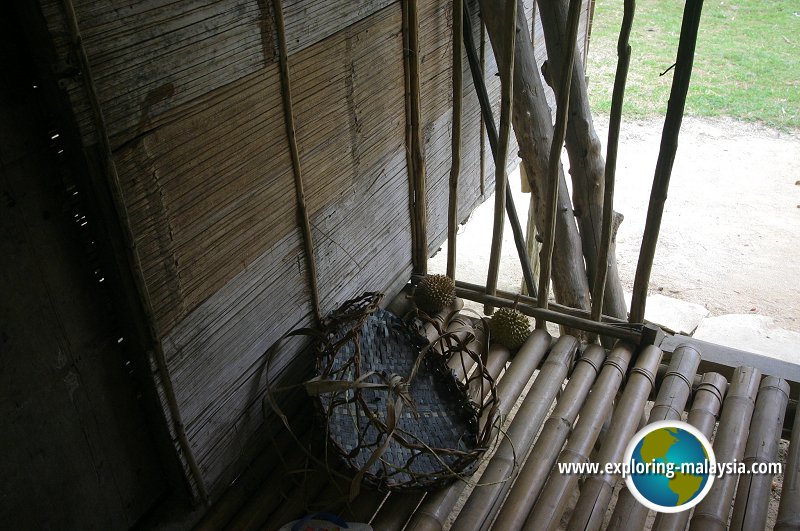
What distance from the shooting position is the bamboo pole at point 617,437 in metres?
1.49

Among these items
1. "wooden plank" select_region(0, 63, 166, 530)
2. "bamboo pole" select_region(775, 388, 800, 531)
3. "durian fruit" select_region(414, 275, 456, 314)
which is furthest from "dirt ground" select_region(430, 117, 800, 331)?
"wooden plank" select_region(0, 63, 166, 530)

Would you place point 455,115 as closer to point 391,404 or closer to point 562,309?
point 562,309

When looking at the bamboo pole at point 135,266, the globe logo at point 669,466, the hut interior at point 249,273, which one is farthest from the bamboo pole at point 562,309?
the bamboo pole at point 135,266

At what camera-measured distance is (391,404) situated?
137cm

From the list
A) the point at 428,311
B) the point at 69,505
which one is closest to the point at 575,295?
the point at 428,311

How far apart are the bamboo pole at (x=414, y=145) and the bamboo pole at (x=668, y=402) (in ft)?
2.54

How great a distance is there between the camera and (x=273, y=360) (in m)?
1.60

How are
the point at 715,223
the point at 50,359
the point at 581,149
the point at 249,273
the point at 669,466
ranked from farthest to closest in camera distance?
the point at 715,223 < the point at 581,149 < the point at 669,466 < the point at 249,273 < the point at 50,359

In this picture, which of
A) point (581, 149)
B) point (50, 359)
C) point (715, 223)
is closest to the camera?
point (50, 359)

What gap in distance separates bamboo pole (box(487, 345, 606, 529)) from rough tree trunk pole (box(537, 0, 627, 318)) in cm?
42

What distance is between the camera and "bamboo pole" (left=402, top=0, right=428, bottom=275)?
1833 millimetres

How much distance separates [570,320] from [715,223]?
3.10 m

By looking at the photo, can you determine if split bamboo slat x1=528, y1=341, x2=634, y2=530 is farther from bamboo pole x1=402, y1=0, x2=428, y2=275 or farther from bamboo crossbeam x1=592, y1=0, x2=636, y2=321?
bamboo pole x1=402, y1=0, x2=428, y2=275

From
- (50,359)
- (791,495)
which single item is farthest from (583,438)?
(50,359)
